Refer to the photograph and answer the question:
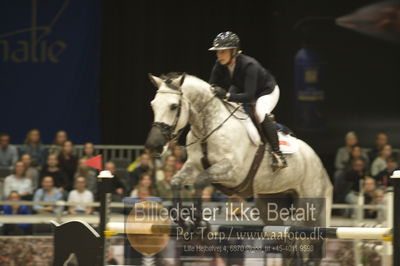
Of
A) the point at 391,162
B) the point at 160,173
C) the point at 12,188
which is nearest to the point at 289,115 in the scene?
the point at 391,162

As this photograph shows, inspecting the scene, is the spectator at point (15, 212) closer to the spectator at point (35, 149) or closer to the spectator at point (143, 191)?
the spectator at point (143, 191)

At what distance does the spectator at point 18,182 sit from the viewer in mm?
7566

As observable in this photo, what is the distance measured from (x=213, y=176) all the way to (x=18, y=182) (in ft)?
9.88

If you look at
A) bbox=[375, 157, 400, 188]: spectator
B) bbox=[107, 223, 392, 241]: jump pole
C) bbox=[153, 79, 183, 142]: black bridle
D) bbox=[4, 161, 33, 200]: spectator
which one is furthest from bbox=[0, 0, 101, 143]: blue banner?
bbox=[107, 223, 392, 241]: jump pole

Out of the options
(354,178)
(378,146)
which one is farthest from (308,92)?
(354,178)

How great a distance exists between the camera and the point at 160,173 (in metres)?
7.68

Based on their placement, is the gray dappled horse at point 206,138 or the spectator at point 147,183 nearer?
the gray dappled horse at point 206,138

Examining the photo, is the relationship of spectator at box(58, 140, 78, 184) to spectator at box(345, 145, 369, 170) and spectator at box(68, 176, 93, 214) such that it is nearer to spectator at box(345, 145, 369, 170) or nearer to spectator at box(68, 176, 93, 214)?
spectator at box(68, 176, 93, 214)

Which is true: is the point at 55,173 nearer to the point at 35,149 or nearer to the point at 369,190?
the point at 35,149

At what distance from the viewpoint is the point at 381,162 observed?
8172 millimetres

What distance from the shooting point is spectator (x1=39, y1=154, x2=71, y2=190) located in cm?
778

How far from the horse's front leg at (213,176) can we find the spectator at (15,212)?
2.07 metres

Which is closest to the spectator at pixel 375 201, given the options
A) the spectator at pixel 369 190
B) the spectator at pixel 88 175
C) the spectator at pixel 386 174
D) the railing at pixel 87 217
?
the spectator at pixel 369 190

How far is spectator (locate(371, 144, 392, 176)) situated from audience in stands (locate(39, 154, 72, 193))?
2.94 metres
